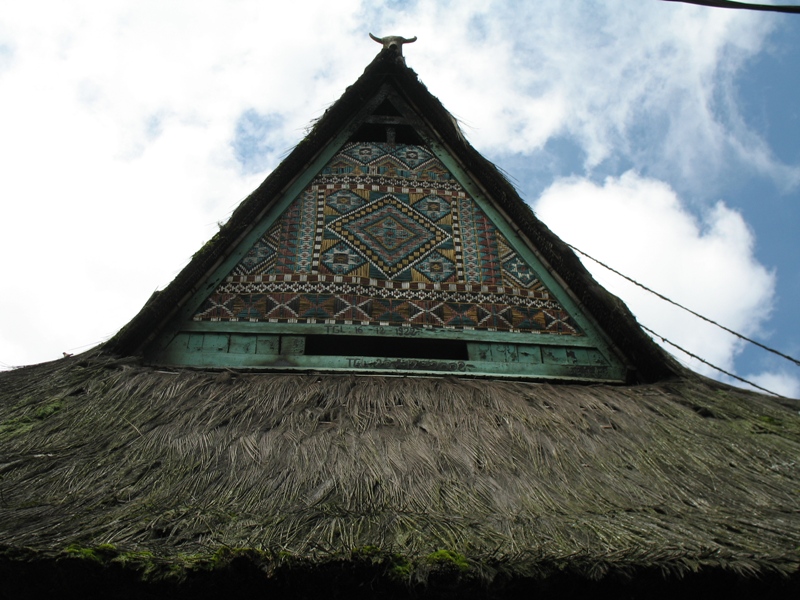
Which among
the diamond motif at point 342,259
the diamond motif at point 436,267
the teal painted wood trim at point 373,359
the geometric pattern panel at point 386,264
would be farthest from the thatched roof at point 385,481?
the diamond motif at point 436,267

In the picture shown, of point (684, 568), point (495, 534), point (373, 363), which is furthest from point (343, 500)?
point (373, 363)

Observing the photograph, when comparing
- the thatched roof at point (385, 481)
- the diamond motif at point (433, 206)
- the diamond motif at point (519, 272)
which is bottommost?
the thatched roof at point (385, 481)

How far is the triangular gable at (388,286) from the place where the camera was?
4.79 m

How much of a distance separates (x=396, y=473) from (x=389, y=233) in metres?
2.49

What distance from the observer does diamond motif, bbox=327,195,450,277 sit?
5.34 metres

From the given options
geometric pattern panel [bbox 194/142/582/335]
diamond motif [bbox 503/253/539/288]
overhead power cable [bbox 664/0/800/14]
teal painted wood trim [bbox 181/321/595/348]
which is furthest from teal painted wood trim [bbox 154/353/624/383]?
overhead power cable [bbox 664/0/800/14]

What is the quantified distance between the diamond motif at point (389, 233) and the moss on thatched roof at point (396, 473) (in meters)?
1.24

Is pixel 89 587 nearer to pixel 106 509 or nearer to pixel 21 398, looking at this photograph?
pixel 106 509

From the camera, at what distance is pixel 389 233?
217 inches

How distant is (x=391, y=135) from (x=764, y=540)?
4.20 meters

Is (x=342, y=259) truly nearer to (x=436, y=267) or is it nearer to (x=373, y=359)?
(x=436, y=267)

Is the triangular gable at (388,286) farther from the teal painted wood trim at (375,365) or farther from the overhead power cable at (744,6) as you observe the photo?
the overhead power cable at (744,6)

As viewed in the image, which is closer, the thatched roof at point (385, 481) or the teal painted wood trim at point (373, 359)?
the thatched roof at point (385, 481)

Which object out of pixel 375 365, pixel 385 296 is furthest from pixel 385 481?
pixel 385 296
